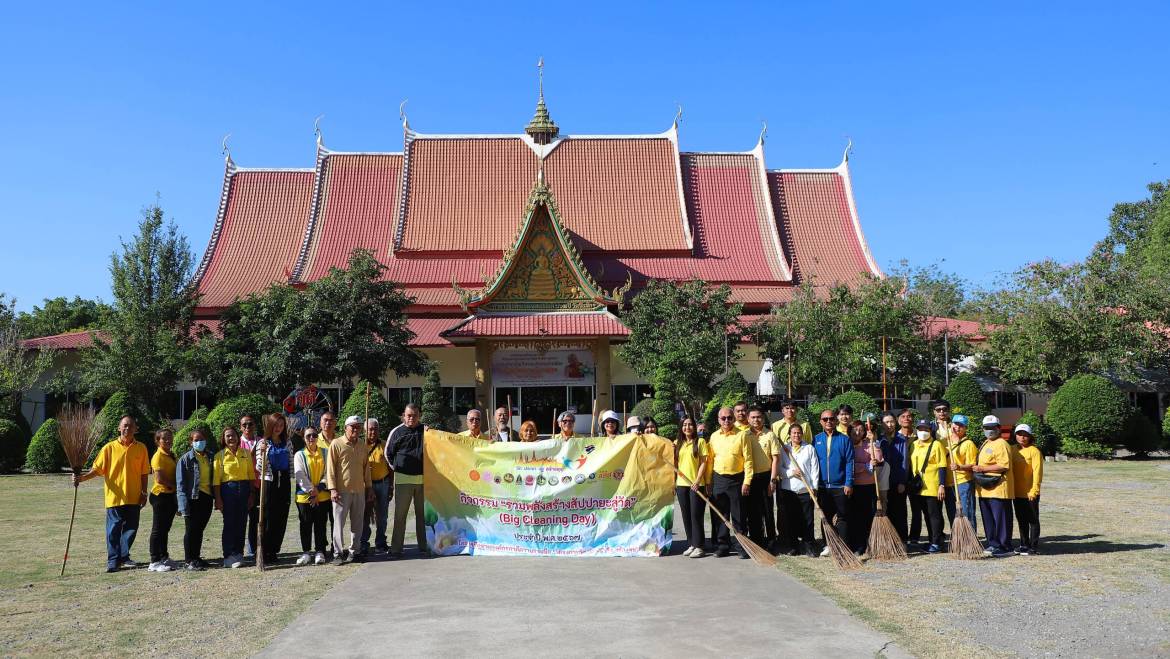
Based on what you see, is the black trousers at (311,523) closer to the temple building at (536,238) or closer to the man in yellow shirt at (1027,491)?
the man in yellow shirt at (1027,491)

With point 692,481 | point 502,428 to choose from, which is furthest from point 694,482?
point 502,428

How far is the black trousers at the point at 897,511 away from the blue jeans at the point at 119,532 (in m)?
7.83

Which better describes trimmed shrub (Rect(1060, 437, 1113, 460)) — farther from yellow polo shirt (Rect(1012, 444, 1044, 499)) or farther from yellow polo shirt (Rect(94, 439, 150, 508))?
yellow polo shirt (Rect(94, 439, 150, 508))

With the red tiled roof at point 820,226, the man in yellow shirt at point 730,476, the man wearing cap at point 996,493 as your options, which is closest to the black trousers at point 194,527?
the man in yellow shirt at point 730,476

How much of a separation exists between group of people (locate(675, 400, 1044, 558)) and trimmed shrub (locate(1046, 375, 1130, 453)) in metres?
13.8

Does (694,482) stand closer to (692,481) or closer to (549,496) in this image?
(692,481)

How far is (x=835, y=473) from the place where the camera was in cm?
1040

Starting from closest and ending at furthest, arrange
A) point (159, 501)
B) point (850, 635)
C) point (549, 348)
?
point (850, 635)
point (159, 501)
point (549, 348)

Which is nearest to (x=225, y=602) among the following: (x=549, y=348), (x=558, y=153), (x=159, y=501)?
(x=159, y=501)

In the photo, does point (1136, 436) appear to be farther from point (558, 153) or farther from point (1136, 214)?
point (1136, 214)

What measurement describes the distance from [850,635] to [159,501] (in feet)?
22.6

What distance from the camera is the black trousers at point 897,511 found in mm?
10992

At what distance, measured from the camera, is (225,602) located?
820cm

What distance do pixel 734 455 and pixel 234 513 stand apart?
5146 millimetres
